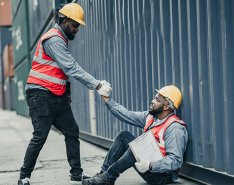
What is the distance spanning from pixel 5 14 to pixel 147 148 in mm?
29278

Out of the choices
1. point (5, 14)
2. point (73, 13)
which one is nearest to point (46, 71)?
point (73, 13)

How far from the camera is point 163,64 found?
17.1 feet

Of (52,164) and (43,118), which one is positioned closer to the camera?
(43,118)

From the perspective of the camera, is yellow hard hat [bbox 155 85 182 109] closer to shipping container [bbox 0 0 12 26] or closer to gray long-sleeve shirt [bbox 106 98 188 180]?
gray long-sleeve shirt [bbox 106 98 188 180]

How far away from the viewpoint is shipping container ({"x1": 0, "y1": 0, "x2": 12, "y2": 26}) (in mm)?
31828

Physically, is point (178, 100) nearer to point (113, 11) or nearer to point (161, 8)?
point (161, 8)

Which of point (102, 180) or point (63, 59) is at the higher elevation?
point (63, 59)

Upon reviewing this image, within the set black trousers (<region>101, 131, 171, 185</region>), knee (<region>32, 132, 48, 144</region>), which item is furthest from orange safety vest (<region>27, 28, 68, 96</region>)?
black trousers (<region>101, 131, 171, 185</region>)

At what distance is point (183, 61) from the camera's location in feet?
15.5

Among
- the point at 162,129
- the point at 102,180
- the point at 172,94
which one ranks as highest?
the point at 172,94

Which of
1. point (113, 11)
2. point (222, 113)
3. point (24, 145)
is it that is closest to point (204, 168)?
point (222, 113)

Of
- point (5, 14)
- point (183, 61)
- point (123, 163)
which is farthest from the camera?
point (5, 14)

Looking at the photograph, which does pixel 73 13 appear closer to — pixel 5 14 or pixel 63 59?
Answer: pixel 63 59

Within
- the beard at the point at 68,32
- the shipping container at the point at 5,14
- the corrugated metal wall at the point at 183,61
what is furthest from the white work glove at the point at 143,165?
the shipping container at the point at 5,14
